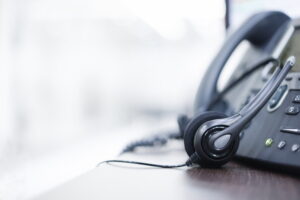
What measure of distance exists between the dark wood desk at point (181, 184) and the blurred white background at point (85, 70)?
287 millimetres

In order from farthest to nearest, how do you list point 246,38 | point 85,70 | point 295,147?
point 85,70 → point 246,38 → point 295,147

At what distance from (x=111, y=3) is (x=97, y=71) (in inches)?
13.0

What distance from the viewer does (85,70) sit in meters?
1.31

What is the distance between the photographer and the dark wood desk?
0.95ft

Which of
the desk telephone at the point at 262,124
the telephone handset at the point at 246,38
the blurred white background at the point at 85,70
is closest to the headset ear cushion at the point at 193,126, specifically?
the desk telephone at the point at 262,124

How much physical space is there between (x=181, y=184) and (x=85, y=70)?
1030mm

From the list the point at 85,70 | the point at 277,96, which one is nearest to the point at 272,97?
the point at 277,96

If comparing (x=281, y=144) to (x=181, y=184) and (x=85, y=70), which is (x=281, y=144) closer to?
(x=181, y=184)

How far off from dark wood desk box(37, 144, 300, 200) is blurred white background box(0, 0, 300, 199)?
29 centimetres

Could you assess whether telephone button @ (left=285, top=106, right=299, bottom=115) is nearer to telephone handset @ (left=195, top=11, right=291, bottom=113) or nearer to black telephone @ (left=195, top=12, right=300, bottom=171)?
black telephone @ (left=195, top=12, right=300, bottom=171)

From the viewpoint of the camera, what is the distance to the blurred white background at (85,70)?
698 mm

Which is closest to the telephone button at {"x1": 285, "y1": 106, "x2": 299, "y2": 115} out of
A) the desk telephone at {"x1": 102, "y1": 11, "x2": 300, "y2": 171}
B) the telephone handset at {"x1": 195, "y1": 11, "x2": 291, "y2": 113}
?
the desk telephone at {"x1": 102, "y1": 11, "x2": 300, "y2": 171}

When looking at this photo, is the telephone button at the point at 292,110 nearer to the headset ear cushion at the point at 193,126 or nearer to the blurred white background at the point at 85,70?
the headset ear cushion at the point at 193,126

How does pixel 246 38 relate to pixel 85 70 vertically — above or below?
above
